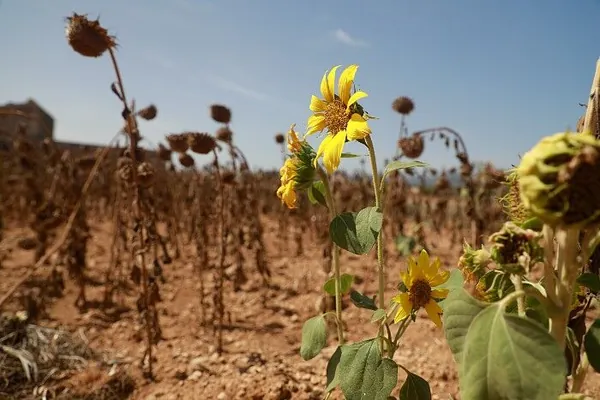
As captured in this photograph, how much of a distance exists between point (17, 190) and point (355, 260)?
6.85 meters

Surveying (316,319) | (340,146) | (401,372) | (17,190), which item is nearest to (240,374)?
(401,372)

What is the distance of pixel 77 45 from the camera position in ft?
6.67

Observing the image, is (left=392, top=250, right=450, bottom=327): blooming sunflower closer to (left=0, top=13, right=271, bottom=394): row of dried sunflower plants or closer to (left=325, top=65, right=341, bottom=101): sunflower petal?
(left=325, top=65, right=341, bottom=101): sunflower petal

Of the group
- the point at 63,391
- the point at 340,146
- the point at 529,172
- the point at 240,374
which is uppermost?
the point at 340,146

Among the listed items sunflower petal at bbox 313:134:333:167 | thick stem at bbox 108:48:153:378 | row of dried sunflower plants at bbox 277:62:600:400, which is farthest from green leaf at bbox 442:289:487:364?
thick stem at bbox 108:48:153:378

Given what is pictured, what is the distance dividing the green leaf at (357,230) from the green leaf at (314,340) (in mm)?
356

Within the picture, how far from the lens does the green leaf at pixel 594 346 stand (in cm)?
82

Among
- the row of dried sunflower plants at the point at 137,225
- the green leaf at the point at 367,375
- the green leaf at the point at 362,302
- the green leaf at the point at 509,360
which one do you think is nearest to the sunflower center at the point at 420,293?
the green leaf at the point at 362,302

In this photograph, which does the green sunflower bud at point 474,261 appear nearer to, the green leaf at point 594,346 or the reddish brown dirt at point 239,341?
the green leaf at point 594,346

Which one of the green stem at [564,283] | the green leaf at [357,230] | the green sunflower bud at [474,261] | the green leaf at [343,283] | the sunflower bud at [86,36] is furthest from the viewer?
the sunflower bud at [86,36]

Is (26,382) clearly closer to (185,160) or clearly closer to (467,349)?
(185,160)

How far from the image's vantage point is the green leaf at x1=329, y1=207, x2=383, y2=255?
1.06 metres

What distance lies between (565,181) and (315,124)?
0.76 metres

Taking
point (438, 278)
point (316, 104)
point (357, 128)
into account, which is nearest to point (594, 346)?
point (438, 278)
